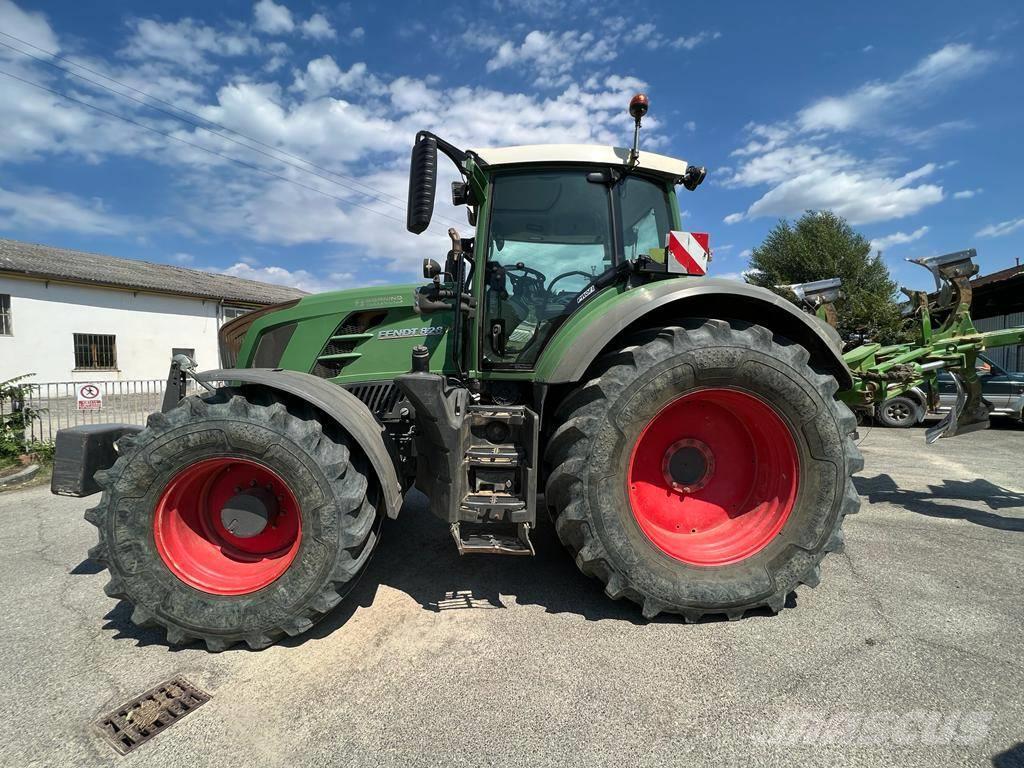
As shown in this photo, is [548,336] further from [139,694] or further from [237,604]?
[139,694]

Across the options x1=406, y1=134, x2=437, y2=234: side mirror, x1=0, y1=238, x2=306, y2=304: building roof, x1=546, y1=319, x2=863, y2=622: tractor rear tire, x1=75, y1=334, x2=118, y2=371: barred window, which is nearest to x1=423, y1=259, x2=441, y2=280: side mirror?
x1=406, y1=134, x2=437, y2=234: side mirror

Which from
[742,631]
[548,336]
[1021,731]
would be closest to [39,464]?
[548,336]

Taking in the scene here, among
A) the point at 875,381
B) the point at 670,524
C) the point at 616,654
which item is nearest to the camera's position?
the point at 616,654

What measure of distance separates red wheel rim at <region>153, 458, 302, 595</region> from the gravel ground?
33cm

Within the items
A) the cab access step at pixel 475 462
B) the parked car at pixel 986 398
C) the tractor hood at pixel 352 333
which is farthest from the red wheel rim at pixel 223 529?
the parked car at pixel 986 398

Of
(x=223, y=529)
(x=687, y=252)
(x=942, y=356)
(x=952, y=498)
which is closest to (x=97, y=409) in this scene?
(x=223, y=529)

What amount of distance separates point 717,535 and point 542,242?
191 centimetres

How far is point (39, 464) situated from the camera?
653cm

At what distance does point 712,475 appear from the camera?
2.84 metres

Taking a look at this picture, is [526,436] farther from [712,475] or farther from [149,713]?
[149,713]

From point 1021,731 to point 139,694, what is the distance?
327 cm

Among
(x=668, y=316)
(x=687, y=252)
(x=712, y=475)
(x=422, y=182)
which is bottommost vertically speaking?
(x=712, y=475)

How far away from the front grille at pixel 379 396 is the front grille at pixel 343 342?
0.67 ft

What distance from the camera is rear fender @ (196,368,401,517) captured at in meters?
2.36
